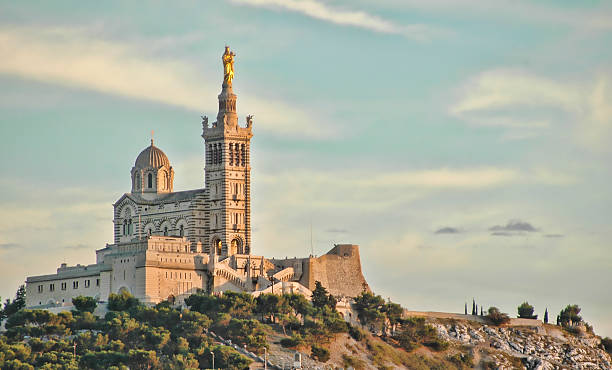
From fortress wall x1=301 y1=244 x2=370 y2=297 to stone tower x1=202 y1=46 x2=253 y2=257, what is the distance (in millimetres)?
8168

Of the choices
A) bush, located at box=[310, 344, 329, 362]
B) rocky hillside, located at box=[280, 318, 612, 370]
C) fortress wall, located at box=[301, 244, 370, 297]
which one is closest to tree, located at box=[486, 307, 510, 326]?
rocky hillside, located at box=[280, 318, 612, 370]

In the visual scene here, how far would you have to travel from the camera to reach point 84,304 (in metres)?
172

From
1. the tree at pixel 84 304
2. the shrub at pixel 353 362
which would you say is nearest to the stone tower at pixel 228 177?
the tree at pixel 84 304

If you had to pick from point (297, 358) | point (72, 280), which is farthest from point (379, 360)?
point (72, 280)

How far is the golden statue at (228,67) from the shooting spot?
188 meters

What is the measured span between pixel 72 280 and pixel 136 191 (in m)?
14.0

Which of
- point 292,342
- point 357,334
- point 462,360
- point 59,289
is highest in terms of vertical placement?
point 59,289

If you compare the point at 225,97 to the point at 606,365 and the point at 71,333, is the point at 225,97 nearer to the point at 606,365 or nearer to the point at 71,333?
the point at 71,333

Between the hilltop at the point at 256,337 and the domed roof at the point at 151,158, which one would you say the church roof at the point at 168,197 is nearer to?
the domed roof at the point at 151,158

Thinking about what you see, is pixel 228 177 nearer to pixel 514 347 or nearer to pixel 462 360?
pixel 462 360

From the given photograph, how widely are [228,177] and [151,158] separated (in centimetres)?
1023

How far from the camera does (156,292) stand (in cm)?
17375

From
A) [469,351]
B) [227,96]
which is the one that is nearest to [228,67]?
[227,96]

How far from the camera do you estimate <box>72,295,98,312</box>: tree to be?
17162 centimetres
